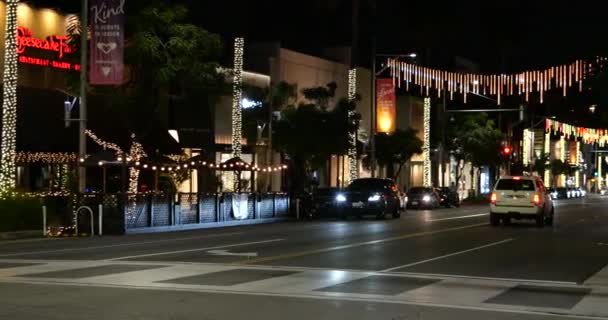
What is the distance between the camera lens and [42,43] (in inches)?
1270

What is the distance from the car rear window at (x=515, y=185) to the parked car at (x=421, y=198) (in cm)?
1888

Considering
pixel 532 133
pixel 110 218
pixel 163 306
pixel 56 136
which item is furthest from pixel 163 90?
pixel 532 133

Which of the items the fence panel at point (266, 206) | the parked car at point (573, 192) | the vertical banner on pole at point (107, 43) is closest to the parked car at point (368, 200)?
the fence panel at point (266, 206)

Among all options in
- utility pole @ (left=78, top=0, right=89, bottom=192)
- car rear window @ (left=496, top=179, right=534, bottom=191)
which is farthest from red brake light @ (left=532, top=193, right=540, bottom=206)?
utility pole @ (left=78, top=0, right=89, bottom=192)

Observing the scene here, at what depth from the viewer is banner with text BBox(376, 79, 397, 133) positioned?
50.1 metres

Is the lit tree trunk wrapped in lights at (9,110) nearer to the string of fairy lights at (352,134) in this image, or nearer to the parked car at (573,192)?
the string of fairy lights at (352,134)

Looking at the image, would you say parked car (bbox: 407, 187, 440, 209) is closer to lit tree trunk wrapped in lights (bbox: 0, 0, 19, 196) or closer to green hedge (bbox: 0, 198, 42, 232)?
lit tree trunk wrapped in lights (bbox: 0, 0, 19, 196)

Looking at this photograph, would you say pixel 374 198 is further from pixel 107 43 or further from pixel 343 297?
pixel 343 297

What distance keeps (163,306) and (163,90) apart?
20.9m

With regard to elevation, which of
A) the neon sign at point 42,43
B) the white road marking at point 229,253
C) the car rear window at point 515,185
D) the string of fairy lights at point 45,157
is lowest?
the white road marking at point 229,253

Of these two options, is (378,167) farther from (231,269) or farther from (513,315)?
(513,315)

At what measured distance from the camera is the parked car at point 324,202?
120ft

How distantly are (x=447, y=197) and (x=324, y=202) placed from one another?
19.2 m

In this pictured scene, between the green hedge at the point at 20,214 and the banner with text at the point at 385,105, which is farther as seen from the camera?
the banner with text at the point at 385,105
